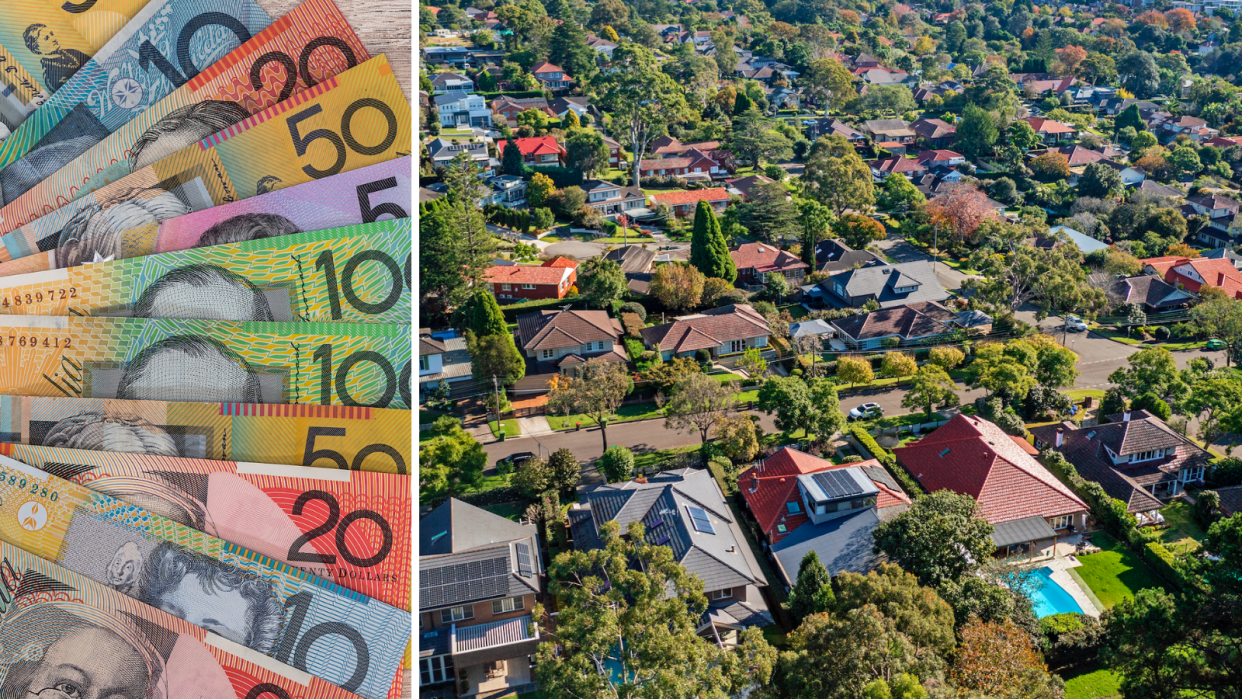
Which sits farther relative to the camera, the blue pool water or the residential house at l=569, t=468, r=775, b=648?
the blue pool water

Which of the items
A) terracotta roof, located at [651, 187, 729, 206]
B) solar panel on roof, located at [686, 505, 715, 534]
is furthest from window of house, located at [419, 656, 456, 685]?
terracotta roof, located at [651, 187, 729, 206]

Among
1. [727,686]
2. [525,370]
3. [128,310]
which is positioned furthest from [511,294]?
[128,310]

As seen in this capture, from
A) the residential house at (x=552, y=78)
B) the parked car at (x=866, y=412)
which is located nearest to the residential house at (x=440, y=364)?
the parked car at (x=866, y=412)

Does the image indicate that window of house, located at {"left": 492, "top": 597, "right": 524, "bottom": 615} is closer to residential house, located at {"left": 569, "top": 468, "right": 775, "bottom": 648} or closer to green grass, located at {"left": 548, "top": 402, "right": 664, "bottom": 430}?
residential house, located at {"left": 569, "top": 468, "right": 775, "bottom": 648}

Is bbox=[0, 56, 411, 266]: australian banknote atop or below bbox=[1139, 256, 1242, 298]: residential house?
atop

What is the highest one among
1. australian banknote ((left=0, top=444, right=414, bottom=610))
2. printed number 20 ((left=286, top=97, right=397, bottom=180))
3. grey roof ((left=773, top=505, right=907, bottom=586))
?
printed number 20 ((left=286, top=97, right=397, bottom=180))
